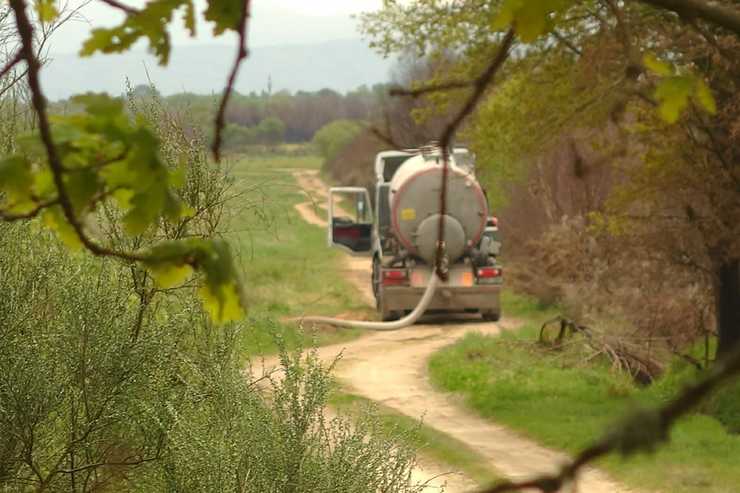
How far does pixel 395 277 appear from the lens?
2048 cm

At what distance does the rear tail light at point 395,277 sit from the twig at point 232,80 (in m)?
18.4

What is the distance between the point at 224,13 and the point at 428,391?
13985 mm

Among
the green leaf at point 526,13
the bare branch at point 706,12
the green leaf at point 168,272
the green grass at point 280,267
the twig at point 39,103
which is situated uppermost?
the green leaf at point 526,13

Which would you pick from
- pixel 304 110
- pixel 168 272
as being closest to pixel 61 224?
pixel 168 272

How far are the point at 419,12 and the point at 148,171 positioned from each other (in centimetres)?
1358

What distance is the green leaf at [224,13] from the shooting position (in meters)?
2.11

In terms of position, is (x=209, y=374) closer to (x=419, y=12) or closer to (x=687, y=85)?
(x=687, y=85)

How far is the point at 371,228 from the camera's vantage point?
23.1m

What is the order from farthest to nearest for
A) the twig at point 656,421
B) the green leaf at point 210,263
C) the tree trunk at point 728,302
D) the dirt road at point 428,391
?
the tree trunk at point 728,302 < the dirt road at point 428,391 < the green leaf at point 210,263 < the twig at point 656,421

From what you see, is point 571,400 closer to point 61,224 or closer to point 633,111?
point 633,111

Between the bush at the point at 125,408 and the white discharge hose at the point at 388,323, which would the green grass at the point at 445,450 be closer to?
the bush at the point at 125,408

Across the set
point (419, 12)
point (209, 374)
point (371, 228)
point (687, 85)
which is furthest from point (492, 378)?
point (687, 85)

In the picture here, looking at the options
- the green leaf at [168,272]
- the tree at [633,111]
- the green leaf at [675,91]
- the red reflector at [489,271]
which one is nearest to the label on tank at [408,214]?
the red reflector at [489,271]

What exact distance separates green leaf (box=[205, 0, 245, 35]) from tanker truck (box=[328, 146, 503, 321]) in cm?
1679
